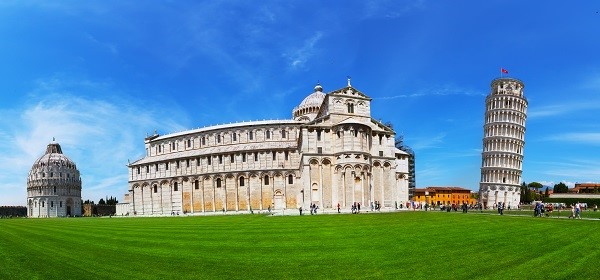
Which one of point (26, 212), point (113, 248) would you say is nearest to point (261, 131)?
point (113, 248)

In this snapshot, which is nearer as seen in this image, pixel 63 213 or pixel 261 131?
pixel 261 131

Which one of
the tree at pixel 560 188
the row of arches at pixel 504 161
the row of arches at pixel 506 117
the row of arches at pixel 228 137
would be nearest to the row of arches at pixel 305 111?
the row of arches at pixel 228 137

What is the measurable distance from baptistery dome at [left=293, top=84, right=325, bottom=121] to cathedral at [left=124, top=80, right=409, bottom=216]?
22cm

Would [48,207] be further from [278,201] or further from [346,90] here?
[346,90]

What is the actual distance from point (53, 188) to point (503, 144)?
12530cm

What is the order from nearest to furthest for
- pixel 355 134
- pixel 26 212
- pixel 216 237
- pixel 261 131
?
pixel 216 237
pixel 355 134
pixel 261 131
pixel 26 212

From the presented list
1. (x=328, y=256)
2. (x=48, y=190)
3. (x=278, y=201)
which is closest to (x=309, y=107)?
(x=278, y=201)

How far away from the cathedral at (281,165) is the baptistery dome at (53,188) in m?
43.2

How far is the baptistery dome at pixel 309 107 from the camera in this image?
279ft

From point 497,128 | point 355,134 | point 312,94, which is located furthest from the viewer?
point 497,128

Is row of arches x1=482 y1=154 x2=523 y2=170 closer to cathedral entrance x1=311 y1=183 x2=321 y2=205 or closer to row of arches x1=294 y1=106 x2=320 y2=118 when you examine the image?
row of arches x1=294 y1=106 x2=320 y2=118

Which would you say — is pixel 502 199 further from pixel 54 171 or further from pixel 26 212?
pixel 26 212

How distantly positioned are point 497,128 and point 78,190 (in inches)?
4883

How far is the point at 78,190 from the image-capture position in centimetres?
A: 13450
